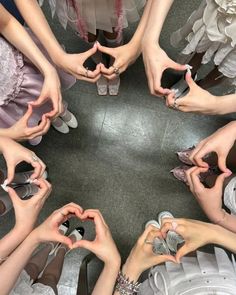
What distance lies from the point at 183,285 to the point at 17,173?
0.74m

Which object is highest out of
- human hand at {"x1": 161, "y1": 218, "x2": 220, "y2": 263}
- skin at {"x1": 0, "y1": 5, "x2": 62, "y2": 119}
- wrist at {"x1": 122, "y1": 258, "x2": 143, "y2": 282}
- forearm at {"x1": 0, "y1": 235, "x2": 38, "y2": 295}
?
skin at {"x1": 0, "y1": 5, "x2": 62, "y2": 119}

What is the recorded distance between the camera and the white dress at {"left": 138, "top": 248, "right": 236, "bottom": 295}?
3.19ft

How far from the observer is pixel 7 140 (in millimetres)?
952

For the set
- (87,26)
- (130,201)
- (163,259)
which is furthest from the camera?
(130,201)

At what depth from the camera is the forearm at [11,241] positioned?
919 mm

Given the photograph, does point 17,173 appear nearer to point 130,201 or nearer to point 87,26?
point 130,201

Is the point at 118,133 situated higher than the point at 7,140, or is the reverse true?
the point at 7,140

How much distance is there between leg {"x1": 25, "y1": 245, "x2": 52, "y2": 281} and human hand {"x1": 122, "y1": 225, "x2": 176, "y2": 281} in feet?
1.34

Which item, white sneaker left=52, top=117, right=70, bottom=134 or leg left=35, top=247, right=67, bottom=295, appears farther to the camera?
white sneaker left=52, top=117, right=70, bottom=134

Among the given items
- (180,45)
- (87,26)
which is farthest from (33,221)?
(180,45)

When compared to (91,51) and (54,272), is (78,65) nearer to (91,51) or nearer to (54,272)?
(91,51)

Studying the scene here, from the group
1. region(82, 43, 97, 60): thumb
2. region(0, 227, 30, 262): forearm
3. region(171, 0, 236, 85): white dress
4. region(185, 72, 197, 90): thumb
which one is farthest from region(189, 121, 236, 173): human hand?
region(0, 227, 30, 262): forearm

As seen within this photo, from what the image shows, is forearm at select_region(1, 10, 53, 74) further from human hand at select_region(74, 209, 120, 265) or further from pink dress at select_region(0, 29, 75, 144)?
human hand at select_region(74, 209, 120, 265)

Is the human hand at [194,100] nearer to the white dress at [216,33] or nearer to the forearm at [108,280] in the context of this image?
the white dress at [216,33]
